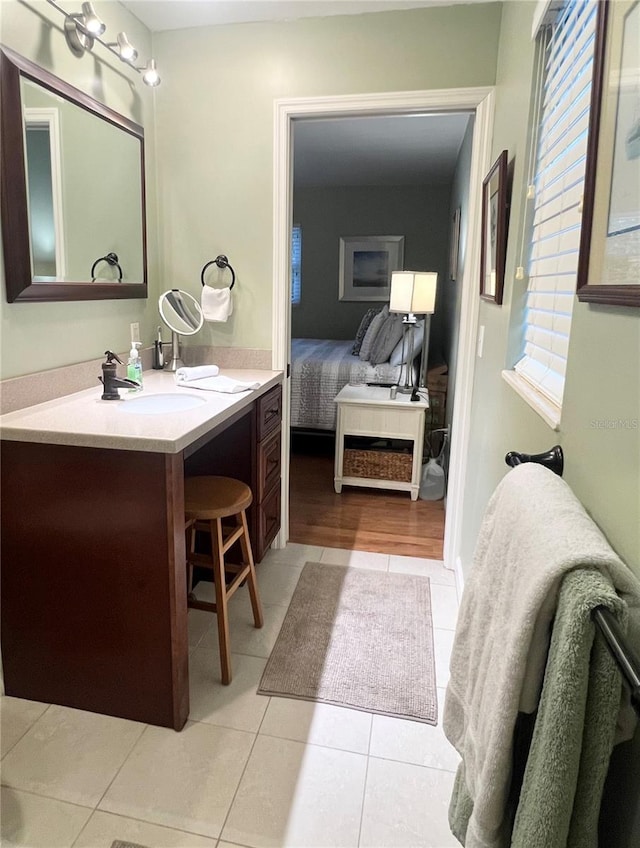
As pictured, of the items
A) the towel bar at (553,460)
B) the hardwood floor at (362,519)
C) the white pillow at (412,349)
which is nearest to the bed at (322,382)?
the white pillow at (412,349)

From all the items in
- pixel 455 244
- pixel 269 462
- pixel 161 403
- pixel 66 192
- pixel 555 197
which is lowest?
pixel 269 462

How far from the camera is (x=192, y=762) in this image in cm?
149

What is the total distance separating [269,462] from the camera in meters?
2.43

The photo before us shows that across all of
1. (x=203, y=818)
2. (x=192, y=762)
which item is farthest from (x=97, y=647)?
(x=203, y=818)

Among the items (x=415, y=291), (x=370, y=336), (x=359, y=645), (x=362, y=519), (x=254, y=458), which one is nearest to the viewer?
(x=359, y=645)

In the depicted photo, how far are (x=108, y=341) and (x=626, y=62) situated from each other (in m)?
1.95

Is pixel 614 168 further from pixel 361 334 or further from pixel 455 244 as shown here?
pixel 361 334

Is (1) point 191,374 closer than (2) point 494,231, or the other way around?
(2) point 494,231

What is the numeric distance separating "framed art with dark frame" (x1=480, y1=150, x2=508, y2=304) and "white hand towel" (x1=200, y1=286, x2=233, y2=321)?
3.72 feet

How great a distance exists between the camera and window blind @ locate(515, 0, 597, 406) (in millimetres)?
1140

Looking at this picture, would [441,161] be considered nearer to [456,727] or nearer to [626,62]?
[626,62]

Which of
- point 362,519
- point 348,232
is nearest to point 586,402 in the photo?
point 362,519

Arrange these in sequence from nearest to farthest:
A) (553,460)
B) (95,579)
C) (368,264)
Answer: (553,460)
(95,579)
(368,264)

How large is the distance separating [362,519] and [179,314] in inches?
60.6
